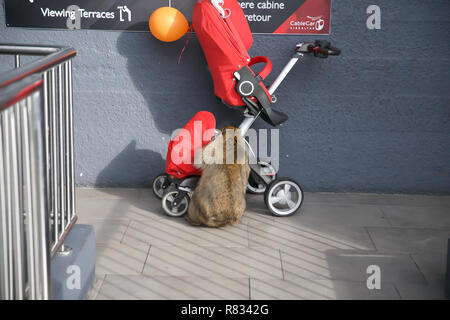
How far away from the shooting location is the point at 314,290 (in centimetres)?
330

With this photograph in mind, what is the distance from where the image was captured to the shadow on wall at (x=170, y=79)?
4.81 metres

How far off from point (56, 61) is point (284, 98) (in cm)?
258

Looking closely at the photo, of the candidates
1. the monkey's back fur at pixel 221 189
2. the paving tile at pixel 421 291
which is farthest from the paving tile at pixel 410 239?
the monkey's back fur at pixel 221 189

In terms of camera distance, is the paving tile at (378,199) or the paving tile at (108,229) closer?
the paving tile at (108,229)

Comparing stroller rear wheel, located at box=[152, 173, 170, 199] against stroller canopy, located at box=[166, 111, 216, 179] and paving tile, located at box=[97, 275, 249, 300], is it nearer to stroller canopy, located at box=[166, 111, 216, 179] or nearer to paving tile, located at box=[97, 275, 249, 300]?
stroller canopy, located at box=[166, 111, 216, 179]

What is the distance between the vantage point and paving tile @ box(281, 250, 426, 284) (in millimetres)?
3477

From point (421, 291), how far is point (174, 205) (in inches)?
73.6

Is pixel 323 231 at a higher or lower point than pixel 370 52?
lower

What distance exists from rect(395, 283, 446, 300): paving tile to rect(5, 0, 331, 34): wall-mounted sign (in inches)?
90.0

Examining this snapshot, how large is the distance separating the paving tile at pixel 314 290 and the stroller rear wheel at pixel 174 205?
111 centimetres

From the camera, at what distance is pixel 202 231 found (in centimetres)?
414

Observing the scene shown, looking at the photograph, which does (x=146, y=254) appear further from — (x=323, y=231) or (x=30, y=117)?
(x=30, y=117)

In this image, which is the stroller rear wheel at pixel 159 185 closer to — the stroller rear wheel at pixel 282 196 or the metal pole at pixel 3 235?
the stroller rear wheel at pixel 282 196

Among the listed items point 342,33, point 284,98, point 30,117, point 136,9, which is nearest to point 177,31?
point 136,9
